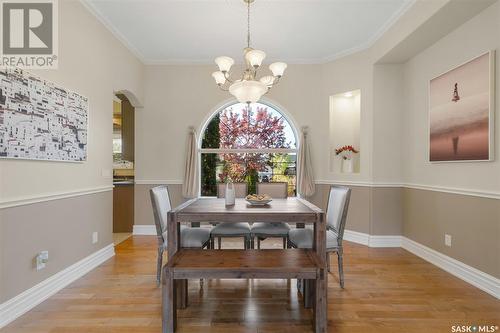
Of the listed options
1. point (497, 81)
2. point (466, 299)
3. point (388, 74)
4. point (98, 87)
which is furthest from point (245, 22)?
point (466, 299)

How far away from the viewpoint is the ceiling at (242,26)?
118 inches

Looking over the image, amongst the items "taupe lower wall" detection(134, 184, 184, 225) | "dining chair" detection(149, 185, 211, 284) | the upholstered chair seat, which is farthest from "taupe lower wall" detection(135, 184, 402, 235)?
"taupe lower wall" detection(134, 184, 184, 225)

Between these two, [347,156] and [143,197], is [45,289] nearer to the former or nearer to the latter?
[143,197]

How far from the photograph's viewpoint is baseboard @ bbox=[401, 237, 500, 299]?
2.44 m

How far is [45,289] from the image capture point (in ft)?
7.70

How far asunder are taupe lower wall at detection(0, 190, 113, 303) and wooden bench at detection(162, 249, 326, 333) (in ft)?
3.88

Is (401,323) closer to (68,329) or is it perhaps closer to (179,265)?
(179,265)

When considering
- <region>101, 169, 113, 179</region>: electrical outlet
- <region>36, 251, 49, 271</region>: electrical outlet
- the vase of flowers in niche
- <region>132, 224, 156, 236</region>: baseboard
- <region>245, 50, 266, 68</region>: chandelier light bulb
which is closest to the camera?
<region>36, 251, 49, 271</region>: electrical outlet

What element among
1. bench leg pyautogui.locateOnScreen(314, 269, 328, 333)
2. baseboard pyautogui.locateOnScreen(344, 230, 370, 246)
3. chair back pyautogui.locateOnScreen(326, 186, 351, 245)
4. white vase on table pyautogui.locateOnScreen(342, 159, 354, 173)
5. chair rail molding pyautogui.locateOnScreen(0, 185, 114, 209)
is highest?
white vase on table pyautogui.locateOnScreen(342, 159, 354, 173)

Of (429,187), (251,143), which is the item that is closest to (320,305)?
(429,187)

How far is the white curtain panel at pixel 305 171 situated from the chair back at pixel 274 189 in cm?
88

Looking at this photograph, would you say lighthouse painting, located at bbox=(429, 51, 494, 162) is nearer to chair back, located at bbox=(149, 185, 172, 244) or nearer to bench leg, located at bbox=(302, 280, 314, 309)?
bench leg, located at bbox=(302, 280, 314, 309)

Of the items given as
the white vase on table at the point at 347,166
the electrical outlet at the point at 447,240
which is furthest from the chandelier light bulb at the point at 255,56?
the electrical outlet at the point at 447,240

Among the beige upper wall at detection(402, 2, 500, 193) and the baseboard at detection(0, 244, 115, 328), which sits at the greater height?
the beige upper wall at detection(402, 2, 500, 193)
